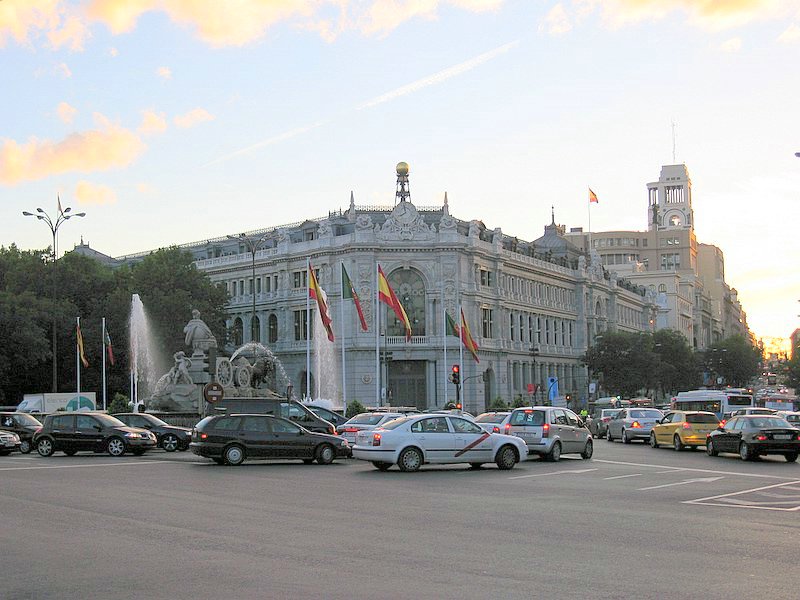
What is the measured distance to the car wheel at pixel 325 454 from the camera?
29438mm

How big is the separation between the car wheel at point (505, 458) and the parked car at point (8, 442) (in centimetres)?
1797

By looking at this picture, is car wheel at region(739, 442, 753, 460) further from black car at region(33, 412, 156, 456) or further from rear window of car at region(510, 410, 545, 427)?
black car at region(33, 412, 156, 456)

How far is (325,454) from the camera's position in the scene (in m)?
29.5

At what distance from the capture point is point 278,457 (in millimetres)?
29203

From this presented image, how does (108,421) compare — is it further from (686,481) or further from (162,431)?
(686,481)

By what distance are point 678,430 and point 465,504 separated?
21.4m

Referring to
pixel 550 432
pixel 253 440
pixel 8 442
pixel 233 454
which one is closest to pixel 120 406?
pixel 8 442

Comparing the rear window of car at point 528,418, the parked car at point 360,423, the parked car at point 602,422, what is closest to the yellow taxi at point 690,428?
the rear window of car at point 528,418

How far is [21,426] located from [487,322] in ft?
191

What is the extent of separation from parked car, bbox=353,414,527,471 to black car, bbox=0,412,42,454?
16.4 meters

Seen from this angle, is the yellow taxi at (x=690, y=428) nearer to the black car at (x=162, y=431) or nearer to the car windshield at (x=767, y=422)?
the car windshield at (x=767, y=422)

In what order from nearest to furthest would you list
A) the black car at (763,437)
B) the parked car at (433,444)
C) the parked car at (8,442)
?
1. the parked car at (433,444)
2. the black car at (763,437)
3. the parked car at (8,442)

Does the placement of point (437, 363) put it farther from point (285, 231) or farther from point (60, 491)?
point (60, 491)

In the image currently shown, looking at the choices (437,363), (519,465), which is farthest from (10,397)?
(519,465)
